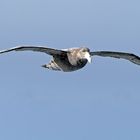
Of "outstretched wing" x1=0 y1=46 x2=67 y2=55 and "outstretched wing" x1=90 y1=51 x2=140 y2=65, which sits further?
"outstretched wing" x1=90 y1=51 x2=140 y2=65

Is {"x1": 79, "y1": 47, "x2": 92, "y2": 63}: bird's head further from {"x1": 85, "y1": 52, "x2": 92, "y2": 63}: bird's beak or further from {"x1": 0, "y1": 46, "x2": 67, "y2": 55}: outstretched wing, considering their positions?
{"x1": 0, "y1": 46, "x2": 67, "y2": 55}: outstretched wing

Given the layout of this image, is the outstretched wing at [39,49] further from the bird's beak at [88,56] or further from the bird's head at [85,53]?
the bird's beak at [88,56]

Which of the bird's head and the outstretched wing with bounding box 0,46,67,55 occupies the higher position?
the outstretched wing with bounding box 0,46,67,55

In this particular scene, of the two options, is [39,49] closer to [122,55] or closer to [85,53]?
[85,53]

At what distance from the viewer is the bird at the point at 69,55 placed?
66625 mm

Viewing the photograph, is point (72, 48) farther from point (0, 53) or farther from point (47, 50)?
point (0, 53)

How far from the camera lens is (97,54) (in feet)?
233

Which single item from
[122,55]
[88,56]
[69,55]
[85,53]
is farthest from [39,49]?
[122,55]

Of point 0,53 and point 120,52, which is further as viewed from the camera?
point 120,52

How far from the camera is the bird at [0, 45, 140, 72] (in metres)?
66.6

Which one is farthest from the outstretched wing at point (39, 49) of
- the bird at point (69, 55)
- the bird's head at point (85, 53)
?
the bird's head at point (85, 53)

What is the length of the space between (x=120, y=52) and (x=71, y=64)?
18.0 ft

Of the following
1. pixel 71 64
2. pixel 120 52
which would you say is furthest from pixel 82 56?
pixel 120 52

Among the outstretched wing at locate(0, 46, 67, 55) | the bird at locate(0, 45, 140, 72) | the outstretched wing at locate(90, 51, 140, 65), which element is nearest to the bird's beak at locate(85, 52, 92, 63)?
the bird at locate(0, 45, 140, 72)
